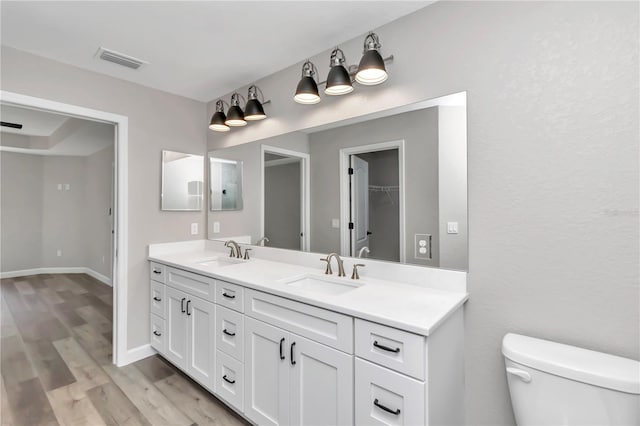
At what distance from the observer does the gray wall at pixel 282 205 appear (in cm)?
236

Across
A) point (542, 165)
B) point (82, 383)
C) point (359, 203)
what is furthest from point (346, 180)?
point (82, 383)

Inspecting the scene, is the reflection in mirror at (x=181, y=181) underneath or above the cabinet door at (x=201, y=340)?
above

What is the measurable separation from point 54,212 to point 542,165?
25.4 feet

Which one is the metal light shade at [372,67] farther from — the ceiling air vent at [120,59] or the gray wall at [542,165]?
the ceiling air vent at [120,59]

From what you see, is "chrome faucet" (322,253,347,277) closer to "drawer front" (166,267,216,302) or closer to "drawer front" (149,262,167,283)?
"drawer front" (166,267,216,302)

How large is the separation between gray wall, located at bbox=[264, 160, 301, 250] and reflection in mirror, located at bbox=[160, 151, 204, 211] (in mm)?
939

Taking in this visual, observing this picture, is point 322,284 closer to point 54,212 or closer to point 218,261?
point 218,261

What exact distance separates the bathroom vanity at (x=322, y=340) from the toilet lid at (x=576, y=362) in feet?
0.89

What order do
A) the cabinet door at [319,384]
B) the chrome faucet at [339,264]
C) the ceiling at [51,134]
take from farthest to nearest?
the ceiling at [51,134] < the chrome faucet at [339,264] < the cabinet door at [319,384]

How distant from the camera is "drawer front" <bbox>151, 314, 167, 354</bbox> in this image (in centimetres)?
251

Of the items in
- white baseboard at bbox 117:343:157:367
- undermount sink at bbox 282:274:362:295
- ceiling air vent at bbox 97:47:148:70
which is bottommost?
white baseboard at bbox 117:343:157:367

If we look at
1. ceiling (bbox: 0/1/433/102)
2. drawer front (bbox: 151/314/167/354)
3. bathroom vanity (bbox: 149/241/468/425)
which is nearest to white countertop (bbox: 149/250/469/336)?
bathroom vanity (bbox: 149/241/468/425)

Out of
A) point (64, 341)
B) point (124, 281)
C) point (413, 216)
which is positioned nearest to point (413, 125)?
point (413, 216)

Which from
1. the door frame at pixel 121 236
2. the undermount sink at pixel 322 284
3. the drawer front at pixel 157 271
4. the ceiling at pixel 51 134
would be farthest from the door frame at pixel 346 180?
the ceiling at pixel 51 134
